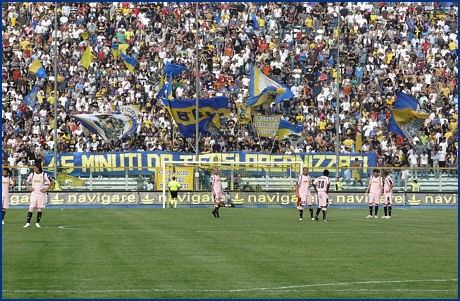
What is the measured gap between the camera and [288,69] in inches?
2324

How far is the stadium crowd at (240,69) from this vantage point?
54.6 meters

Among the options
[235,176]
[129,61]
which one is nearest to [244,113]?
[235,176]

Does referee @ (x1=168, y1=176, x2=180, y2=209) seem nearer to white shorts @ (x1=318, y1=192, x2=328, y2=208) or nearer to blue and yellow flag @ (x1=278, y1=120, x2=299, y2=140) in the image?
blue and yellow flag @ (x1=278, y1=120, x2=299, y2=140)

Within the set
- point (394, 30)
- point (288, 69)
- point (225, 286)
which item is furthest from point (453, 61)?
point (225, 286)

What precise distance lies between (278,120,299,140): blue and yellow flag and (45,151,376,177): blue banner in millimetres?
1501

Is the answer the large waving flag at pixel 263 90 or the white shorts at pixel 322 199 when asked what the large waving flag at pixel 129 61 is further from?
the white shorts at pixel 322 199

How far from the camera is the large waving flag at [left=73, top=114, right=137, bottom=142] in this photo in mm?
51969

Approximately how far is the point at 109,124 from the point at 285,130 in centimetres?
875

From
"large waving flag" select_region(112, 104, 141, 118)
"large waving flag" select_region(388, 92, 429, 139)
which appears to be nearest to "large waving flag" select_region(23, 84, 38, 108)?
"large waving flag" select_region(112, 104, 141, 118)

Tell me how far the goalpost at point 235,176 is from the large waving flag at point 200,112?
6.63 feet

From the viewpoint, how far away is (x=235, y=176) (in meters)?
52.4

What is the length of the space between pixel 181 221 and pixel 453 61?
1150 inches

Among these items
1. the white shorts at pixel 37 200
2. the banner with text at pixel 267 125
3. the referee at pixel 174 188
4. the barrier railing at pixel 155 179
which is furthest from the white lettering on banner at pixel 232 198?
the white shorts at pixel 37 200

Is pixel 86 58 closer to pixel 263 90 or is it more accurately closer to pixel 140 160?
pixel 140 160
